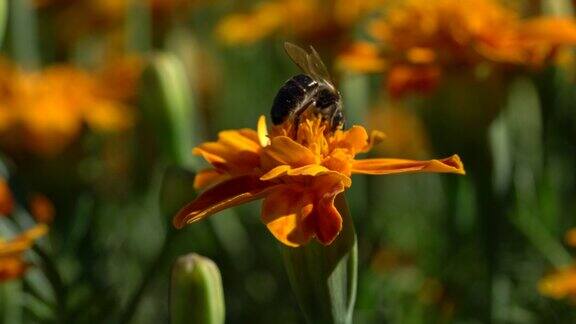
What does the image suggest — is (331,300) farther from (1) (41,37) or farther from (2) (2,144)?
(1) (41,37)

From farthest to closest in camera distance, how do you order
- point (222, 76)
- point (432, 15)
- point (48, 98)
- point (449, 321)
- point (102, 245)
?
point (222, 76)
point (48, 98)
point (102, 245)
point (432, 15)
point (449, 321)

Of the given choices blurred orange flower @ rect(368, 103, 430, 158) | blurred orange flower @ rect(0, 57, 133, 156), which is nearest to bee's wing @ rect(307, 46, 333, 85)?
blurred orange flower @ rect(0, 57, 133, 156)

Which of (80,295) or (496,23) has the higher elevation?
(496,23)

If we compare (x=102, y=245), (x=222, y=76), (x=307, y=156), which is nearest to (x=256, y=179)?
(x=307, y=156)

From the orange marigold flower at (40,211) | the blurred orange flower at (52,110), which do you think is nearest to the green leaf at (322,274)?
the orange marigold flower at (40,211)

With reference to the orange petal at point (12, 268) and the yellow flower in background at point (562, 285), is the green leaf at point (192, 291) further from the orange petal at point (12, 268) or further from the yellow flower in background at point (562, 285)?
the yellow flower in background at point (562, 285)

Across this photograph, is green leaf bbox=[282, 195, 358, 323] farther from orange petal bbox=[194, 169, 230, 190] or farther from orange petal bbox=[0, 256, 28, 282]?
orange petal bbox=[0, 256, 28, 282]

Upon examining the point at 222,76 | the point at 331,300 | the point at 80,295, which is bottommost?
the point at 222,76
